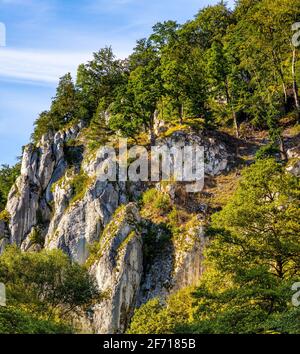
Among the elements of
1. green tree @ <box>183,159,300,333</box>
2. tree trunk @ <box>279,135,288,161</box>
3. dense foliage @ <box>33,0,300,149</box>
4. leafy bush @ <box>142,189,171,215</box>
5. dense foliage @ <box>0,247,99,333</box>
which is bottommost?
dense foliage @ <box>0,247,99,333</box>

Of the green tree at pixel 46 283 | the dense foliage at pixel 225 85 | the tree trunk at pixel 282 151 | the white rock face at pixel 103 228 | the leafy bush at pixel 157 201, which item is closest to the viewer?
the green tree at pixel 46 283

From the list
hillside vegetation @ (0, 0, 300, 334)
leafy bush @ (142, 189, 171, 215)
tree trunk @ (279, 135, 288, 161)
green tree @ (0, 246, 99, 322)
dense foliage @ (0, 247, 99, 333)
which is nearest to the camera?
hillside vegetation @ (0, 0, 300, 334)

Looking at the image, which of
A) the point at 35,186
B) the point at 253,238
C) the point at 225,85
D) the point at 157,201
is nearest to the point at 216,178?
the point at 157,201

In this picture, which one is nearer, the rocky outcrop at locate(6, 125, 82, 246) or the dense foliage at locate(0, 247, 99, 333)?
the dense foliage at locate(0, 247, 99, 333)

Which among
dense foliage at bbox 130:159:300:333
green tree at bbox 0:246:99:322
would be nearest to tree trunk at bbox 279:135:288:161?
dense foliage at bbox 130:159:300:333

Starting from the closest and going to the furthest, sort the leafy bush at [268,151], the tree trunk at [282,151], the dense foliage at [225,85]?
the tree trunk at [282,151]
the leafy bush at [268,151]
the dense foliage at [225,85]

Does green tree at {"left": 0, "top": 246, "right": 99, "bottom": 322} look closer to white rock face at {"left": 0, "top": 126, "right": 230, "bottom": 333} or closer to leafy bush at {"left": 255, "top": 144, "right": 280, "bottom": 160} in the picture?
white rock face at {"left": 0, "top": 126, "right": 230, "bottom": 333}

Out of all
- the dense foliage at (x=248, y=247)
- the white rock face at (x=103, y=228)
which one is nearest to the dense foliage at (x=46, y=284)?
the white rock face at (x=103, y=228)

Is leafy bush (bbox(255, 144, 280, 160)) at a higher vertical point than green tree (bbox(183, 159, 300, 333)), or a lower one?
higher

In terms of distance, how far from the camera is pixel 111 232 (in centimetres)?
4816

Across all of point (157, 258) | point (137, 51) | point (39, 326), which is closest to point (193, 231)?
point (157, 258)

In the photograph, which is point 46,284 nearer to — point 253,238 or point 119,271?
point 119,271

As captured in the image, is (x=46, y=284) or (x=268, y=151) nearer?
(x=46, y=284)

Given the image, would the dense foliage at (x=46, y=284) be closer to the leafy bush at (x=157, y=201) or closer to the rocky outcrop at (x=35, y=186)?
the leafy bush at (x=157, y=201)
